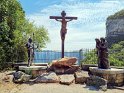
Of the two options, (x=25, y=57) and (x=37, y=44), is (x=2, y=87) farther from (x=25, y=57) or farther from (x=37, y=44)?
(x=37, y=44)

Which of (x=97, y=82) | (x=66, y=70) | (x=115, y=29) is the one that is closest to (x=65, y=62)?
(x=66, y=70)

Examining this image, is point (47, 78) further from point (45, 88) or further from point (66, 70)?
point (66, 70)

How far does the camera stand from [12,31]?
20.5m

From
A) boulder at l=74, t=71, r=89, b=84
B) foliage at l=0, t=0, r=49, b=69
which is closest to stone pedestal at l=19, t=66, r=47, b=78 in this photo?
boulder at l=74, t=71, r=89, b=84

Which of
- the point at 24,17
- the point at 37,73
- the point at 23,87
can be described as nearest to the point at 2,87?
the point at 23,87

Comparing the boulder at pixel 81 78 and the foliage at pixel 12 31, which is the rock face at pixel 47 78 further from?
the foliage at pixel 12 31

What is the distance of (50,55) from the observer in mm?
21766

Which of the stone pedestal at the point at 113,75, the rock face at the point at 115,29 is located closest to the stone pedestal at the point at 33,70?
the stone pedestal at the point at 113,75

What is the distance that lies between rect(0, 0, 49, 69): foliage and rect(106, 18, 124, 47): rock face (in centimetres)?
5573

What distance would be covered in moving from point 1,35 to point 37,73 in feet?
16.3

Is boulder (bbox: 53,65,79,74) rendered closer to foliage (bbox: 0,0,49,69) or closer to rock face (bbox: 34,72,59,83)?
rock face (bbox: 34,72,59,83)

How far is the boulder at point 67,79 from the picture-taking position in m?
14.1

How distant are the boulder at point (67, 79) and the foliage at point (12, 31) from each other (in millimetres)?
5270

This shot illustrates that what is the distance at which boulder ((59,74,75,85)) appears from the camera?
14134mm
